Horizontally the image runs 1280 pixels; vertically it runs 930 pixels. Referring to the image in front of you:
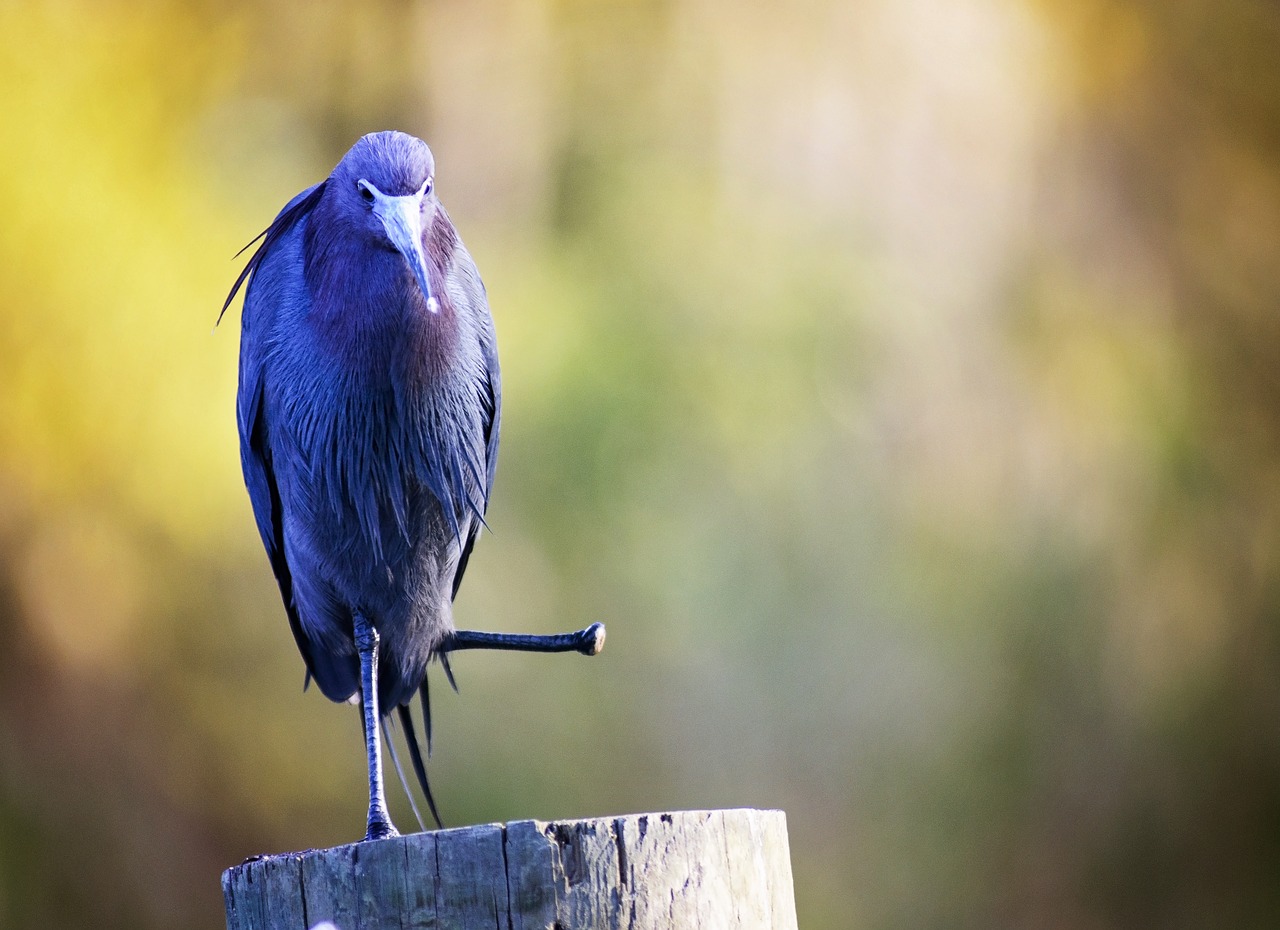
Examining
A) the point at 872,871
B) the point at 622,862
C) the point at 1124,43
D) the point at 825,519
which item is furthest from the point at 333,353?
the point at 1124,43

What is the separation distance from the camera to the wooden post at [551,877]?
1.70 meters

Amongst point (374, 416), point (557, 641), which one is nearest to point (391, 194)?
point (374, 416)

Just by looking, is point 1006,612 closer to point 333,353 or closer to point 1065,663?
point 1065,663

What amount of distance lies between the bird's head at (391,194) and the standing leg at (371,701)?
0.82m

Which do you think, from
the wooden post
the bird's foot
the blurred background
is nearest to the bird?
the bird's foot

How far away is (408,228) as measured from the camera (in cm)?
235

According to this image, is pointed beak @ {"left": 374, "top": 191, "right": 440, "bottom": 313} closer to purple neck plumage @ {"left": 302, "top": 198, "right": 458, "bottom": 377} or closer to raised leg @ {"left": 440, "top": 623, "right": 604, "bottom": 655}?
purple neck plumage @ {"left": 302, "top": 198, "right": 458, "bottom": 377}

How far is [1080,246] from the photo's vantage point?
654cm

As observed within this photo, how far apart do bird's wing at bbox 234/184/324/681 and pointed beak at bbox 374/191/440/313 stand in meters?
0.39

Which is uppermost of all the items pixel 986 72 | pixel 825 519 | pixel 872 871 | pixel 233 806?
pixel 986 72

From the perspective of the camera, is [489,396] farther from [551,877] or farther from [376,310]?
[551,877]

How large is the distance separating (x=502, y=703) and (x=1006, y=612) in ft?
8.81

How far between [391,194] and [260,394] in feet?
2.08

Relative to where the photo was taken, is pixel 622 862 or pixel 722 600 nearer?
pixel 622 862
